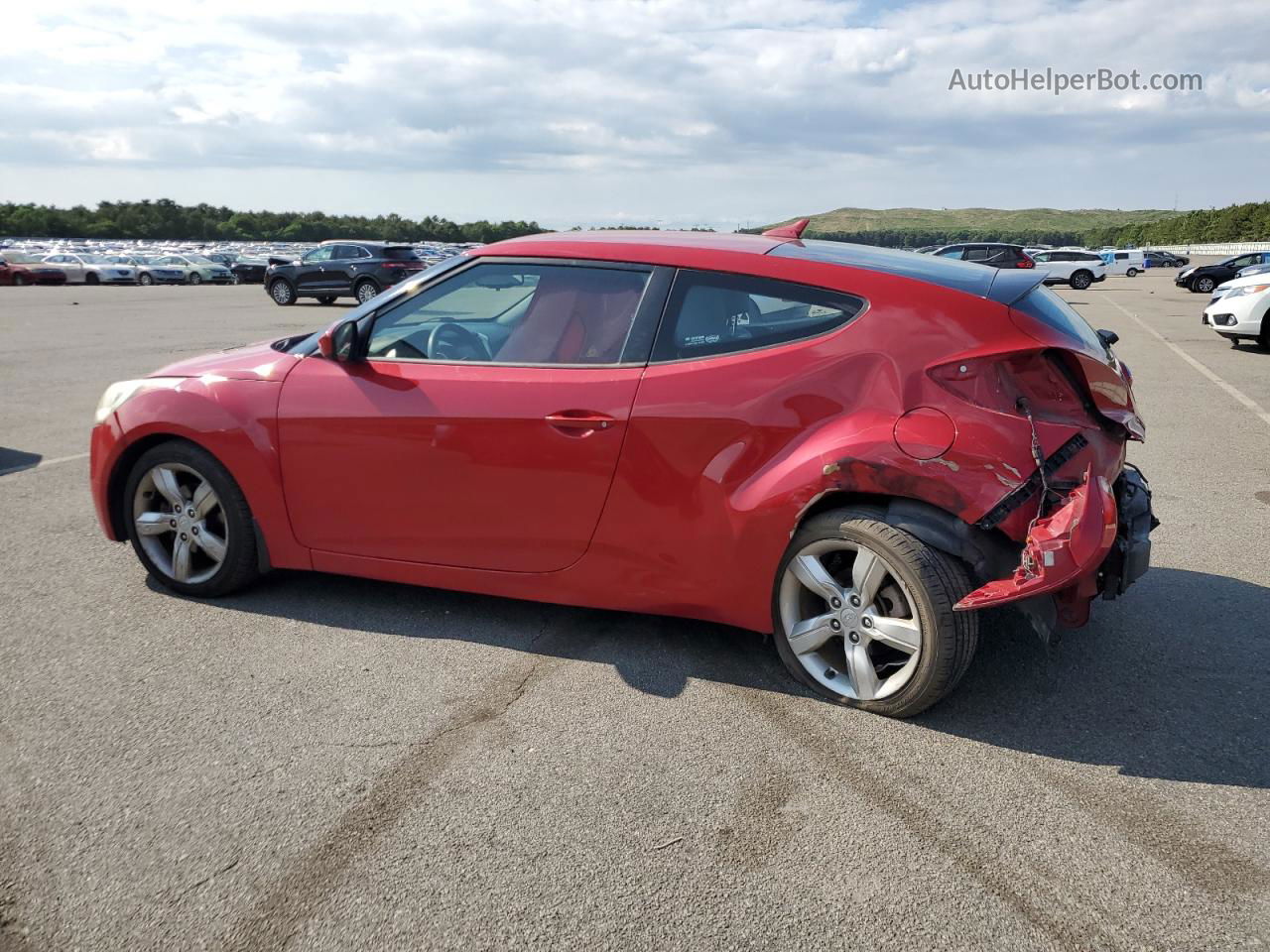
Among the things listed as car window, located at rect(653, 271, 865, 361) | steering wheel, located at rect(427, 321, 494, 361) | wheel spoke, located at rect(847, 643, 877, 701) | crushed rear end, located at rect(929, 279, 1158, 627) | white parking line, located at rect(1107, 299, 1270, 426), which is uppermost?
car window, located at rect(653, 271, 865, 361)

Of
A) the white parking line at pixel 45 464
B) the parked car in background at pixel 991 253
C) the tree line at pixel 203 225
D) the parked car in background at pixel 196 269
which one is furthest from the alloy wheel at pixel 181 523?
the tree line at pixel 203 225

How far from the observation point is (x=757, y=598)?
365 centimetres

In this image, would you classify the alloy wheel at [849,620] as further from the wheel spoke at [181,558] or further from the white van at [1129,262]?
the white van at [1129,262]

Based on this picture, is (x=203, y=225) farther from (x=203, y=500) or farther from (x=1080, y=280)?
(x=203, y=500)

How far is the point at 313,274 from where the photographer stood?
90.3 feet

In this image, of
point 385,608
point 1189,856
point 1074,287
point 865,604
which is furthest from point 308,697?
point 1074,287

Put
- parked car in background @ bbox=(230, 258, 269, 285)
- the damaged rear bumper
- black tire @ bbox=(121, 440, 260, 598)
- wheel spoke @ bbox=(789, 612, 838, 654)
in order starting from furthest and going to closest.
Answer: parked car in background @ bbox=(230, 258, 269, 285), black tire @ bbox=(121, 440, 260, 598), wheel spoke @ bbox=(789, 612, 838, 654), the damaged rear bumper

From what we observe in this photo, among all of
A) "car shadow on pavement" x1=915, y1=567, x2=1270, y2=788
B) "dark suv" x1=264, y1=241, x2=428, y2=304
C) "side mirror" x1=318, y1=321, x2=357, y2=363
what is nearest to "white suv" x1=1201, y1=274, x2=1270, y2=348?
"car shadow on pavement" x1=915, y1=567, x2=1270, y2=788

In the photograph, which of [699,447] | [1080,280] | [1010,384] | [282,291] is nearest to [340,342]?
[699,447]

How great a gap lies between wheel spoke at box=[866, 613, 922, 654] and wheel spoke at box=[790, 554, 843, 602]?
145 mm

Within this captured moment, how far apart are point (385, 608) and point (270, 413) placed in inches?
38.0

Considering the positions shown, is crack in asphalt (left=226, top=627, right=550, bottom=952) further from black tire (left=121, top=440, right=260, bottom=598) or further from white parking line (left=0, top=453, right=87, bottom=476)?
white parking line (left=0, top=453, right=87, bottom=476)

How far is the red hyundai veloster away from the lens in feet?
10.8

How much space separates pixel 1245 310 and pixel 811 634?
46.0 ft
